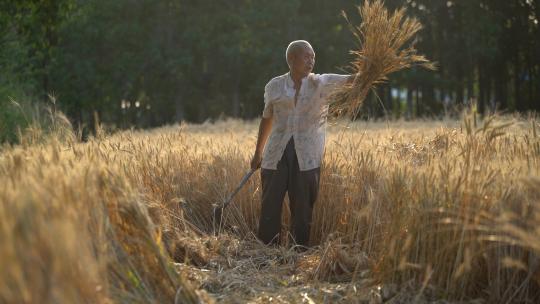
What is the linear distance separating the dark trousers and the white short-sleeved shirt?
2.2 inches

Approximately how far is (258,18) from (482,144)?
85.3ft

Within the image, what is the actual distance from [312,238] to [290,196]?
413 millimetres

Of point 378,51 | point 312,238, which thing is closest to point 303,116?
point 378,51

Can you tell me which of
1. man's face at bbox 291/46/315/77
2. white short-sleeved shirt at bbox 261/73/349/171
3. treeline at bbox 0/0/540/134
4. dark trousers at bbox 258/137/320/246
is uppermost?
treeline at bbox 0/0/540/134

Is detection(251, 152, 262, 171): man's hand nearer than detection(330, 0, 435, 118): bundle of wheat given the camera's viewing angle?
No

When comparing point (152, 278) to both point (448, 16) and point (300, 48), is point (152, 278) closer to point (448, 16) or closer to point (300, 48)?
point (300, 48)

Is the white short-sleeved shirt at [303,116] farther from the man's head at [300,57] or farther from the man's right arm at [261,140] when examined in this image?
the man's right arm at [261,140]

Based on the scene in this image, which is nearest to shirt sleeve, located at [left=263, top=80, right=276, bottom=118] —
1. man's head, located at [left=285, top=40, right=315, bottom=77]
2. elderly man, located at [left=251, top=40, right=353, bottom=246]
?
elderly man, located at [left=251, top=40, right=353, bottom=246]

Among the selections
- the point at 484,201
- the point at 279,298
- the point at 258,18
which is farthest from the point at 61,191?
the point at 258,18

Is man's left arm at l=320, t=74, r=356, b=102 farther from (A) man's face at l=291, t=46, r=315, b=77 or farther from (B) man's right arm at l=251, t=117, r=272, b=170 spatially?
(B) man's right arm at l=251, t=117, r=272, b=170

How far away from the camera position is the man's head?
16.3ft

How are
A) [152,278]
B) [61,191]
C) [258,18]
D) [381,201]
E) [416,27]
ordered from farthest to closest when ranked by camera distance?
[258,18] < [416,27] < [381,201] < [152,278] < [61,191]

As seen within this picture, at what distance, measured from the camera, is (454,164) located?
3.59 m

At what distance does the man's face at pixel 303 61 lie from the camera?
195 inches
